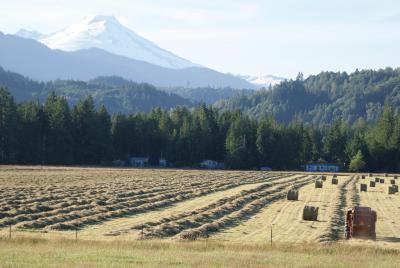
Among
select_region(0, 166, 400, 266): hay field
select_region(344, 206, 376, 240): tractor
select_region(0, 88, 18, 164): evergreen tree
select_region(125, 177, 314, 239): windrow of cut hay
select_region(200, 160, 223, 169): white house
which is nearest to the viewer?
select_region(0, 166, 400, 266): hay field

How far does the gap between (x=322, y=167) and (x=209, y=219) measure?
108771 millimetres

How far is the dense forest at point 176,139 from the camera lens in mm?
126375

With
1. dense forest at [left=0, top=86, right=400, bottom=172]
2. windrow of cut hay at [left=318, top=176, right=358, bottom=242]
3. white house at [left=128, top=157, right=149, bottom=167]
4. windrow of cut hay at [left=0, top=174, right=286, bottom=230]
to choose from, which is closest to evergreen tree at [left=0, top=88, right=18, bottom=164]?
dense forest at [left=0, top=86, right=400, bottom=172]

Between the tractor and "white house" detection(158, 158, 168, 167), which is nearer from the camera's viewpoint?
the tractor

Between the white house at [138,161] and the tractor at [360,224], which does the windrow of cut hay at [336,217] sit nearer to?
the tractor at [360,224]

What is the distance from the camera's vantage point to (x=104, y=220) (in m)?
34.9

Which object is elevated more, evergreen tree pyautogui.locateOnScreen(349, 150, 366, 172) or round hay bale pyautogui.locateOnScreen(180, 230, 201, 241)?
evergreen tree pyautogui.locateOnScreen(349, 150, 366, 172)

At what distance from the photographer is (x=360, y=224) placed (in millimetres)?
30875

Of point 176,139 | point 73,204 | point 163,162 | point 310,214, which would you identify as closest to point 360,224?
point 310,214

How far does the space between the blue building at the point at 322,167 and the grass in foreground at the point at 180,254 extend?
116697 millimetres

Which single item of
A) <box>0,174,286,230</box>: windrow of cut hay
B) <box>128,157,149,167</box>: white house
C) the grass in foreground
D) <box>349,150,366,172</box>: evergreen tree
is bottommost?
the grass in foreground

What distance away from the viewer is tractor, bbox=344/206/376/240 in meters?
30.8

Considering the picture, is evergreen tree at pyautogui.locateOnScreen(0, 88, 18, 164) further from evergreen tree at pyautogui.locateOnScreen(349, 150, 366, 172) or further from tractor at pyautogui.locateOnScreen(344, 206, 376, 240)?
tractor at pyautogui.locateOnScreen(344, 206, 376, 240)

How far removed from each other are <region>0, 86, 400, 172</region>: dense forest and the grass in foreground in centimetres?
10069
